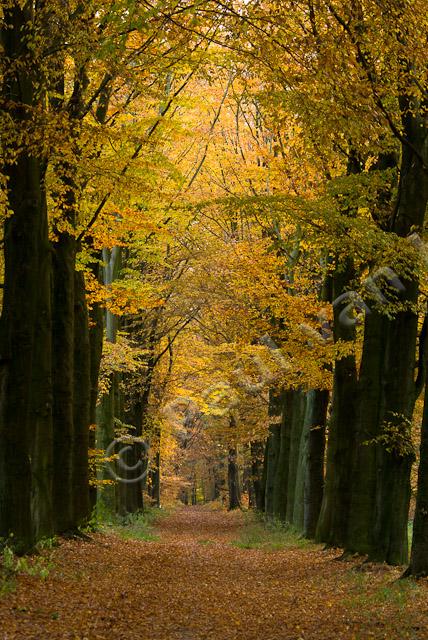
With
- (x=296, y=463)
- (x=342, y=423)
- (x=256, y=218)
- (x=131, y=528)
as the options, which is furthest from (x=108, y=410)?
(x=256, y=218)

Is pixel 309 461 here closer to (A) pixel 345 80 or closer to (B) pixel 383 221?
(B) pixel 383 221

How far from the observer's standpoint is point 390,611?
9562 mm

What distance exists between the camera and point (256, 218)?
679 inches

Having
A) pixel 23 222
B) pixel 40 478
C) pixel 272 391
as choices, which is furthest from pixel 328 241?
pixel 272 391

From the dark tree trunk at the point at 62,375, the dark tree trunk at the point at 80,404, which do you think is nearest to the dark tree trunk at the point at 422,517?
the dark tree trunk at the point at 62,375

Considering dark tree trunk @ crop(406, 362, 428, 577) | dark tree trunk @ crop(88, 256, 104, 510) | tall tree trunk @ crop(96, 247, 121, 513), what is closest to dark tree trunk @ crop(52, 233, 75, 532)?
dark tree trunk @ crop(88, 256, 104, 510)

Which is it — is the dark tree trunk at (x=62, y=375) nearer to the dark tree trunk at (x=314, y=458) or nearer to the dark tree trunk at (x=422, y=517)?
the dark tree trunk at (x=422, y=517)

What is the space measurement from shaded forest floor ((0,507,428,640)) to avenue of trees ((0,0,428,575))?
0.90m

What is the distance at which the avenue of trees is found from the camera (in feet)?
36.0

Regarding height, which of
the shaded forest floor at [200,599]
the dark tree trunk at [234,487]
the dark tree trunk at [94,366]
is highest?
the dark tree trunk at [94,366]

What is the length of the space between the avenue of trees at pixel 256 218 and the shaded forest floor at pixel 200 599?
2.94ft

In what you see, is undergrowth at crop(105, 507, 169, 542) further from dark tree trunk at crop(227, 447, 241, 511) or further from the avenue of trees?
dark tree trunk at crop(227, 447, 241, 511)

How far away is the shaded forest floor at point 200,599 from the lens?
8.45 m

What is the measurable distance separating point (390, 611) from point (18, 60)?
29.0 ft
